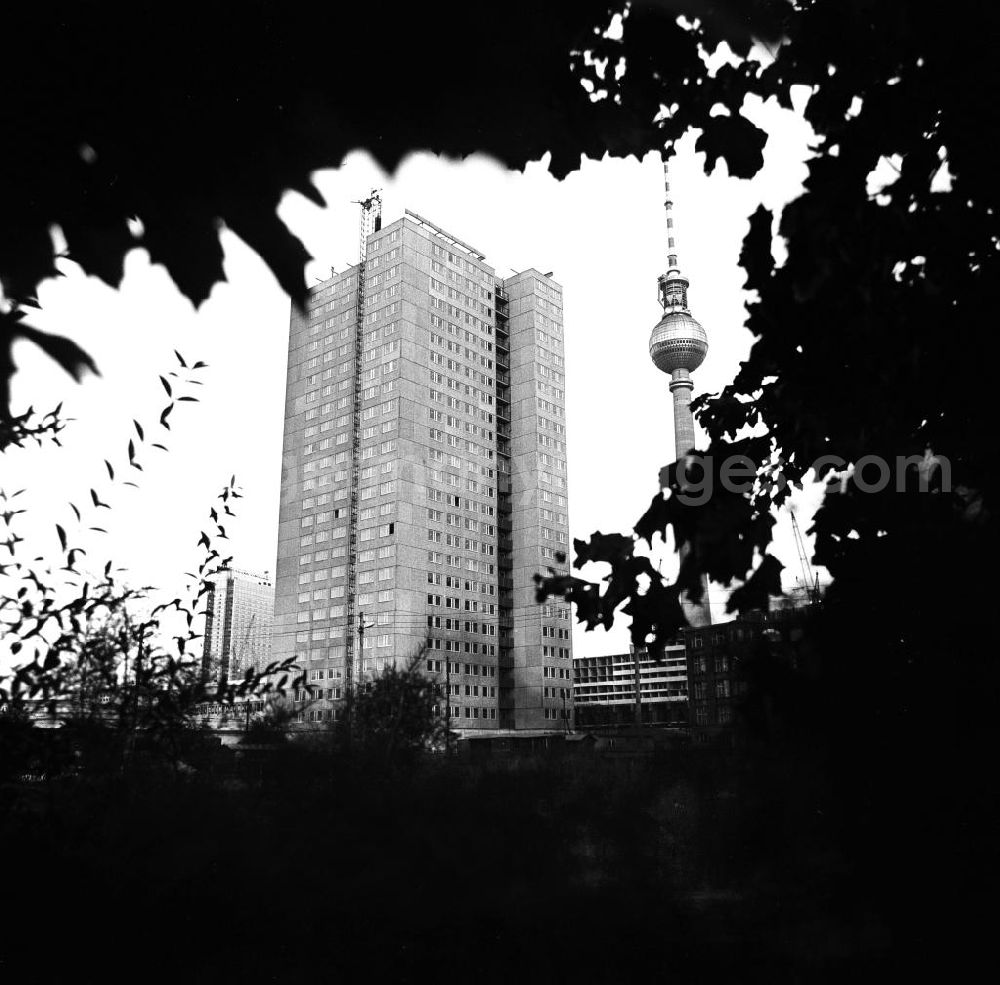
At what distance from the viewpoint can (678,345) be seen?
119 meters

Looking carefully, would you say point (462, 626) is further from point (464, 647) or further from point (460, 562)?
point (460, 562)

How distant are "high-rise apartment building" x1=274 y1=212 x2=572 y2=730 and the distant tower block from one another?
3043 centimetres

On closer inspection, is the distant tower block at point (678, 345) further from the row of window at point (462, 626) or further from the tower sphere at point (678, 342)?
the row of window at point (462, 626)

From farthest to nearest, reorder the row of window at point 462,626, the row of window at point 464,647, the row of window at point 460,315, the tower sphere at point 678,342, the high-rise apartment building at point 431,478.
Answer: the tower sphere at point 678,342 < the row of window at point 460,315 < the high-rise apartment building at point 431,478 < the row of window at point 462,626 < the row of window at point 464,647

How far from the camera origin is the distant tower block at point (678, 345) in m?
118

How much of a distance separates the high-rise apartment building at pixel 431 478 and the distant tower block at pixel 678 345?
30.4m

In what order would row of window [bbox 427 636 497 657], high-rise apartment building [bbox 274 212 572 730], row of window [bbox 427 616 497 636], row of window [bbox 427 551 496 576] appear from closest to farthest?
row of window [bbox 427 636 497 657] < row of window [bbox 427 616 497 636] < high-rise apartment building [bbox 274 212 572 730] < row of window [bbox 427 551 496 576]

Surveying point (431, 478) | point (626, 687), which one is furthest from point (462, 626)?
point (626, 687)

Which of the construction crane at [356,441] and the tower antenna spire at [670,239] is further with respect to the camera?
the tower antenna spire at [670,239]

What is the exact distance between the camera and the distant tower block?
118500 millimetres

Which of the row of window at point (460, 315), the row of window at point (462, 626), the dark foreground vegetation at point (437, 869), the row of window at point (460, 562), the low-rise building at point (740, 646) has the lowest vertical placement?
the dark foreground vegetation at point (437, 869)

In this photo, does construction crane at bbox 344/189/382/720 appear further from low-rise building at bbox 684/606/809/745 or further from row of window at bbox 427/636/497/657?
low-rise building at bbox 684/606/809/745

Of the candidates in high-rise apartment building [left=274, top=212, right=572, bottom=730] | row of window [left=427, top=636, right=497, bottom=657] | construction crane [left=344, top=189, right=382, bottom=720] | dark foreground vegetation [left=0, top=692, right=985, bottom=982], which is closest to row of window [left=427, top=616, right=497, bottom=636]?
high-rise apartment building [left=274, top=212, right=572, bottom=730]

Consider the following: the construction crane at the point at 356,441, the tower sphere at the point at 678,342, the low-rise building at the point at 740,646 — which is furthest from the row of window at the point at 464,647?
the low-rise building at the point at 740,646
